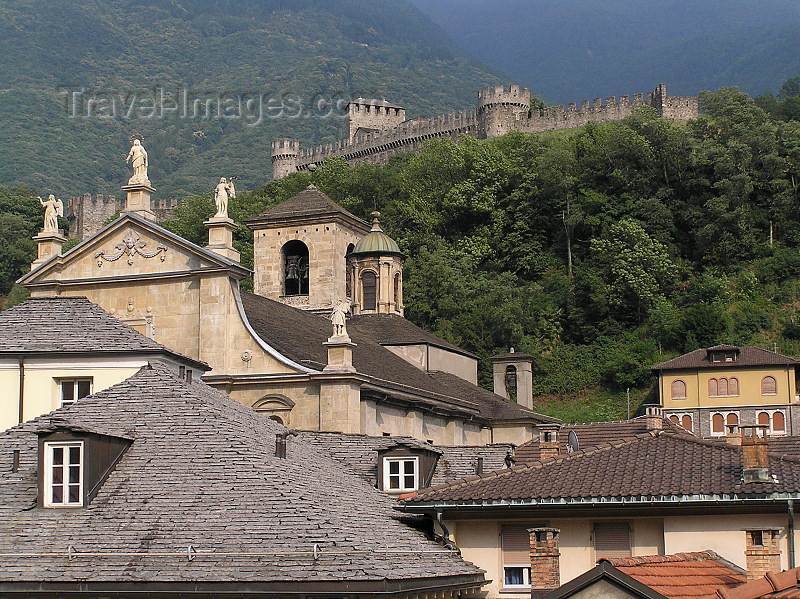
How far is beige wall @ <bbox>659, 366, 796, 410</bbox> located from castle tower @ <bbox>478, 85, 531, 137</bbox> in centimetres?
5262

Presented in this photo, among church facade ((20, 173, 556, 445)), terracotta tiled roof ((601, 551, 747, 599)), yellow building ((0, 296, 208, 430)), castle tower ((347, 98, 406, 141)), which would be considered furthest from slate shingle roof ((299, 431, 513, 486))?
castle tower ((347, 98, 406, 141))

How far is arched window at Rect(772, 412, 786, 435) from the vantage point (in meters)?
74.7

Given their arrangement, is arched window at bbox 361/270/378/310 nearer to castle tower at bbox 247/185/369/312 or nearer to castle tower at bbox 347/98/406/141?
castle tower at bbox 247/185/369/312

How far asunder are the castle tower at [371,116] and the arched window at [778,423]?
305ft

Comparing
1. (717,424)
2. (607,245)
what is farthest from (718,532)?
(607,245)

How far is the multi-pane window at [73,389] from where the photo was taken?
3247 centimetres

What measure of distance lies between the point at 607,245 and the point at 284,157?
69.4 metres

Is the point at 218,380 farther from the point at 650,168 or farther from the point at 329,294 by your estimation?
the point at 650,168

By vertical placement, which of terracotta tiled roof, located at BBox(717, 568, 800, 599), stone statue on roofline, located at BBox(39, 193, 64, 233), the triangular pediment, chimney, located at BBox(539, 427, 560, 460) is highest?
stone statue on roofline, located at BBox(39, 193, 64, 233)

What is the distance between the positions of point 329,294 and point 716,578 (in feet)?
115

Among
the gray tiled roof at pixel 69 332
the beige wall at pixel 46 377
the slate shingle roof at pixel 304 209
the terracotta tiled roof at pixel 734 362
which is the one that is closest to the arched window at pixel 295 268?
the slate shingle roof at pixel 304 209

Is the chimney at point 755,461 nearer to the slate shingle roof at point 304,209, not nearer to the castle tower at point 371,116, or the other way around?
the slate shingle roof at point 304,209

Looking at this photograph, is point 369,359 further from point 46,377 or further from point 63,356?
point 63,356

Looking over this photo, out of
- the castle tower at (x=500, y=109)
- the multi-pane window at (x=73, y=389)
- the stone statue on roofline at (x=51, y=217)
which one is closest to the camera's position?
the multi-pane window at (x=73, y=389)
